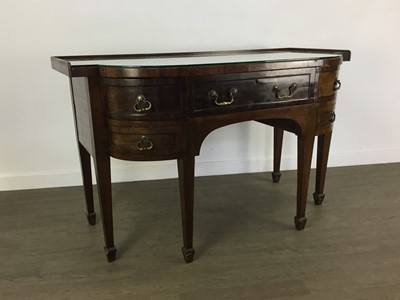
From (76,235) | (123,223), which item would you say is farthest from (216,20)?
(76,235)

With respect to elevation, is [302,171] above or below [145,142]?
below

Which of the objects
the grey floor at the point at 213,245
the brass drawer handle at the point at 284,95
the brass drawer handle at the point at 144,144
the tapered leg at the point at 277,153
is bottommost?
the grey floor at the point at 213,245

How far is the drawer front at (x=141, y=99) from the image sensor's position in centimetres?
120

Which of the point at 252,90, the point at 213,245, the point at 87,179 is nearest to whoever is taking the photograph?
the point at 252,90

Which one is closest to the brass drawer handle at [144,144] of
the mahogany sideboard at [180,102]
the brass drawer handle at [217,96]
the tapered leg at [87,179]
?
the mahogany sideboard at [180,102]

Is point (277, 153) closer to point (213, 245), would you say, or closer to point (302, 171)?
point (302, 171)

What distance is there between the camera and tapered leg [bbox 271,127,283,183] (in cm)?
209

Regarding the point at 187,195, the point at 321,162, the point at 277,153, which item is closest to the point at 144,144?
the point at 187,195

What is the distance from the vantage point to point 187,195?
136 cm

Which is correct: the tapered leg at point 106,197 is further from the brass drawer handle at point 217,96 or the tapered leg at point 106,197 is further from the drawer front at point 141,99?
the brass drawer handle at point 217,96

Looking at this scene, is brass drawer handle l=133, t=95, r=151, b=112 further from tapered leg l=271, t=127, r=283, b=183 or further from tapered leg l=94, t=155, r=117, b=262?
tapered leg l=271, t=127, r=283, b=183

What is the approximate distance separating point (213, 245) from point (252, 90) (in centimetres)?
68

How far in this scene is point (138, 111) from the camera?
4.01ft

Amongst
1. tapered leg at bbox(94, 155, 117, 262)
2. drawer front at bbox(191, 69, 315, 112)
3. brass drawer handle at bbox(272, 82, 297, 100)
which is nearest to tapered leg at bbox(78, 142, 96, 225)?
tapered leg at bbox(94, 155, 117, 262)
